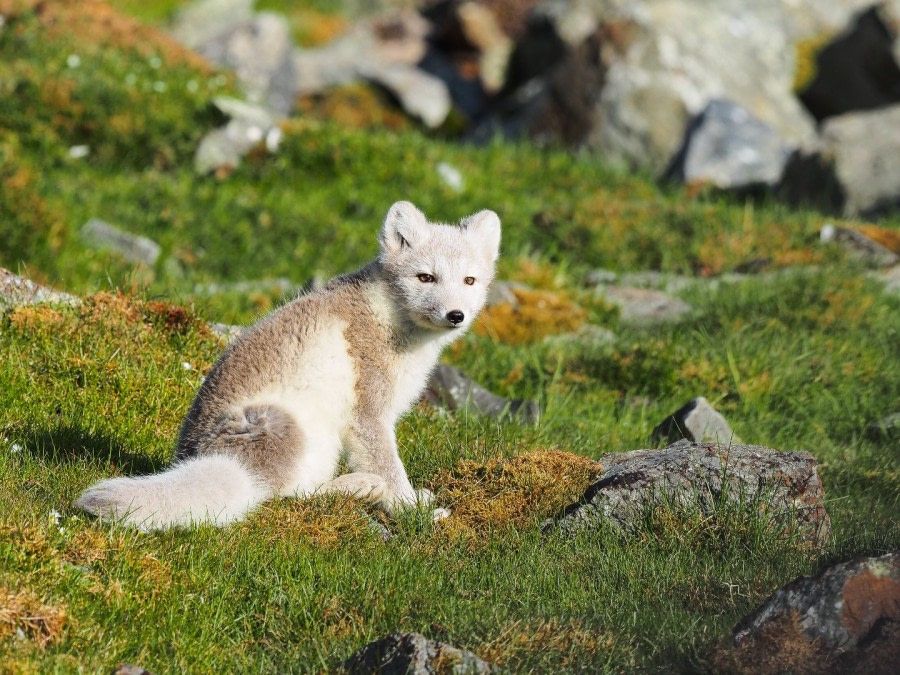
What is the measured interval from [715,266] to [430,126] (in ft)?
35.2

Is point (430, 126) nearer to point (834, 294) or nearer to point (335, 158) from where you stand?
point (335, 158)

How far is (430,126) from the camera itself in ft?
72.8

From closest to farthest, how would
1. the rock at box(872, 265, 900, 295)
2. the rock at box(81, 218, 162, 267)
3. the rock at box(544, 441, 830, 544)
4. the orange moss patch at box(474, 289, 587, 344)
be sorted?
the rock at box(544, 441, 830, 544), the orange moss patch at box(474, 289, 587, 344), the rock at box(872, 265, 900, 295), the rock at box(81, 218, 162, 267)

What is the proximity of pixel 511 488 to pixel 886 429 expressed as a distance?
12.0 ft

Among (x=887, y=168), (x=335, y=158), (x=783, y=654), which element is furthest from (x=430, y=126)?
(x=783, y=654)

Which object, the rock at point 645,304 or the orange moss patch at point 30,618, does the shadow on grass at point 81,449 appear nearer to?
the orange moss patch at point 30,618

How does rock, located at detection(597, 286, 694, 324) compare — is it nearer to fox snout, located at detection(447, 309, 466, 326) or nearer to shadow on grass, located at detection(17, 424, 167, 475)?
fox snout, located at detection(447, 309, 466, 326)

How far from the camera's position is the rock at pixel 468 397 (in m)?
8.11

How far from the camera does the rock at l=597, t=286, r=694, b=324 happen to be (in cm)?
1091

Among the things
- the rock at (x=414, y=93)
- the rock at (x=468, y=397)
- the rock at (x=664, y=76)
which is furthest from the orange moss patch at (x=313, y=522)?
the rock at (x=414, y=93)

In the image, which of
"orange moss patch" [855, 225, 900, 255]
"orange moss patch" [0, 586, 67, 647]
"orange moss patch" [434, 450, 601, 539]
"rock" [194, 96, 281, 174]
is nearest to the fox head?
"orange moss patch" [434, 450, 601, 539]

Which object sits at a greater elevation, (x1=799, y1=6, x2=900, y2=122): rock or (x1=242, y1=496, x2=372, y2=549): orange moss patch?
(x1=242, y1=496, x2=372, y2=549): orange moss patch

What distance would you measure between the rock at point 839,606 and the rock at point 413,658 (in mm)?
1109

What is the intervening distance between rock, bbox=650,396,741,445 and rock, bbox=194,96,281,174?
28.9ft
